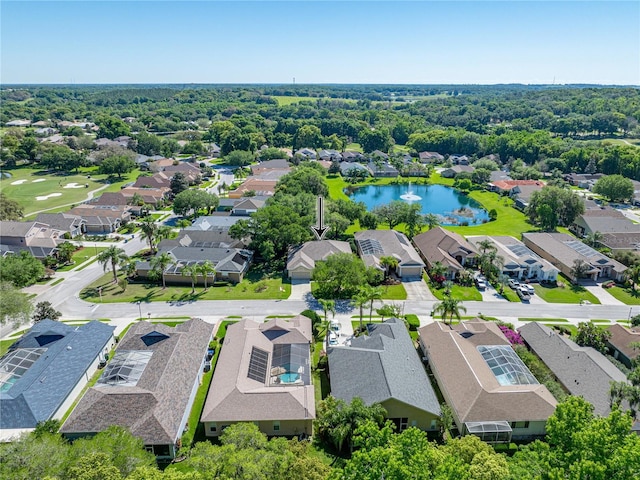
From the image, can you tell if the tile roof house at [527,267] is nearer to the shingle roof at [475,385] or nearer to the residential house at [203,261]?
the shingle roof at [475,385]

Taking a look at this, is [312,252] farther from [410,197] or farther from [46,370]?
[410,197]

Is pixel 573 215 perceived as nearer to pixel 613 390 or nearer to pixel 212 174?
pixel 613 390

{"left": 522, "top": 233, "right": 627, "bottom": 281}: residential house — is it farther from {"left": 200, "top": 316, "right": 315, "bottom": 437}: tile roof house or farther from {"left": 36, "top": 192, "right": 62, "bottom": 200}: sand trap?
{"left": 36, "top": 192, "right": 62, "bottom": 200}: sand trap

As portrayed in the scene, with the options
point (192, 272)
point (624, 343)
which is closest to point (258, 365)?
point (192, 272)

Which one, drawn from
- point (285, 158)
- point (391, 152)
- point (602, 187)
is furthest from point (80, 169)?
point (602, 187)

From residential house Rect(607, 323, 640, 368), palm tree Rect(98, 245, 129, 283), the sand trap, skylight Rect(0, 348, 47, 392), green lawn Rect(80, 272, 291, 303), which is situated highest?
palm tree Rect(98, 245, 129, 283)

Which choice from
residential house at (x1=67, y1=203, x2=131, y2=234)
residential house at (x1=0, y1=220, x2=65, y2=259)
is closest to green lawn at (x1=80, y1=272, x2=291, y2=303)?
residential house at (x1=0, y1=220, x2=65, y2=259)

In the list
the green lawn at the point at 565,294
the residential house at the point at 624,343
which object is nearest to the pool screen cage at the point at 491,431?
the residential house at the point at 624,343
